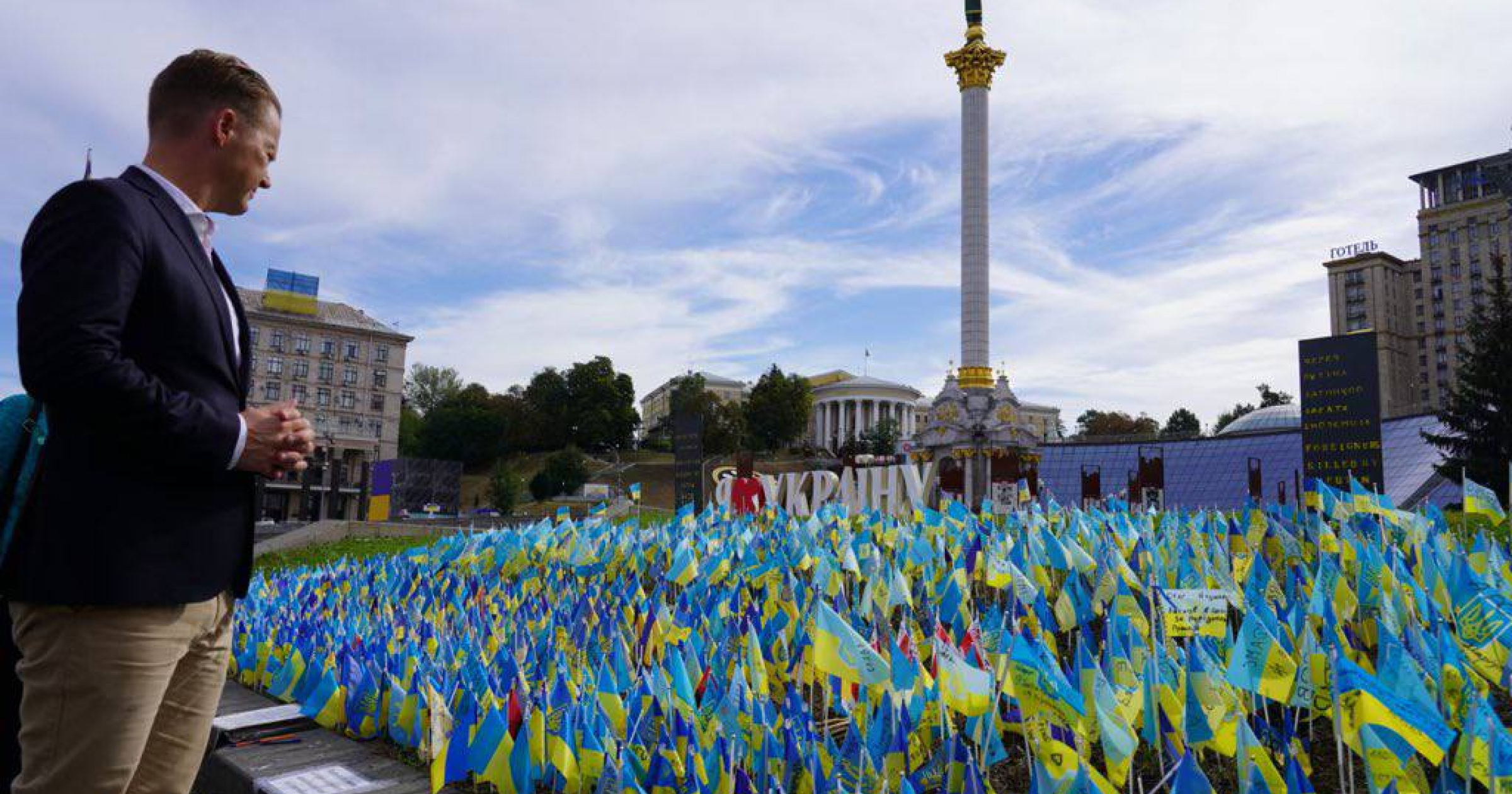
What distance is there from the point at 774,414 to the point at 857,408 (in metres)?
27.8

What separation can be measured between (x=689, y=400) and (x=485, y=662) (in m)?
73.3

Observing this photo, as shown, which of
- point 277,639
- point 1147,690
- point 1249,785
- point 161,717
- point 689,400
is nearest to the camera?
point 161,717

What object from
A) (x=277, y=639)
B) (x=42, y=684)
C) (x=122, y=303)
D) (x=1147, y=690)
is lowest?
(x=277, y=639)

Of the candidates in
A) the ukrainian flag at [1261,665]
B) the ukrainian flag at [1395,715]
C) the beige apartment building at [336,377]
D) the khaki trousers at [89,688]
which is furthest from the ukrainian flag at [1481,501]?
the beige apartment building at [336,377]

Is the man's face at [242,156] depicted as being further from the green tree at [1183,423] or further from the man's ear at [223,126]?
the green tree at [1183,423]

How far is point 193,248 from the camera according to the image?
237cm

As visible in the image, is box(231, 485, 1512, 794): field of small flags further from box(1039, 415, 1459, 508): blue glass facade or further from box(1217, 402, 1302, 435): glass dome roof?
box(1217, 402, 1302, 435): glass dome roof

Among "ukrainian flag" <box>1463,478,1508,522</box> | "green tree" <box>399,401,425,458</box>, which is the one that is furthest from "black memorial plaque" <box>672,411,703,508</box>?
"green tree" <box>399,401,425,458</box>

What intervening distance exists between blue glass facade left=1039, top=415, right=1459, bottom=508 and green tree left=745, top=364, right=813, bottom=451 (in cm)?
2913

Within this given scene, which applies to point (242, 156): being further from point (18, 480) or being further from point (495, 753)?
point (495, 753)

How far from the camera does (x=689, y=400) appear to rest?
78.8 meters

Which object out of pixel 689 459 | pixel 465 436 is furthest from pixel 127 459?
pixel 465 436

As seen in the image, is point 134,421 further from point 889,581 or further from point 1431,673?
point 889,581

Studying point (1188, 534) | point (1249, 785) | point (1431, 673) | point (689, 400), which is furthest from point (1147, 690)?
point (689, 400)
